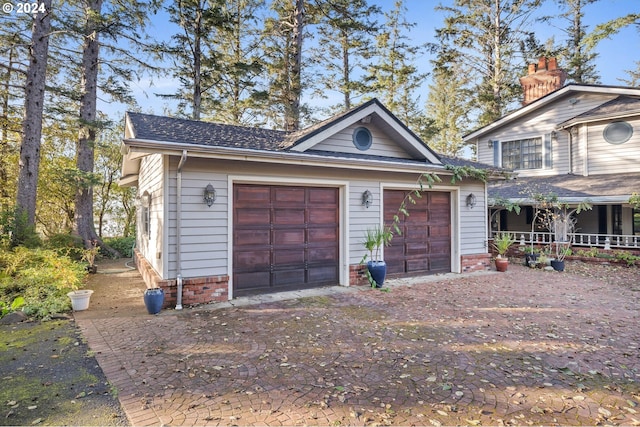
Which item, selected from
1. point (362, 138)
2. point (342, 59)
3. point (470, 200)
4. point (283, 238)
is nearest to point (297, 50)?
point (342, 59)

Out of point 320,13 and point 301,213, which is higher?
point 320,13

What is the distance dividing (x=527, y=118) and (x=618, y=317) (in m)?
12.0

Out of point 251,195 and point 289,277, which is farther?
point 289,277

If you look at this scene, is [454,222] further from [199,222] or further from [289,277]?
[199,222]

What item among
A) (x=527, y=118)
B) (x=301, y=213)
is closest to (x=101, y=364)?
(x=301, y=213)

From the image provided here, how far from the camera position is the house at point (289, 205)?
6.00 m

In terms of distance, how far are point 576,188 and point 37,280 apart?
1611cm

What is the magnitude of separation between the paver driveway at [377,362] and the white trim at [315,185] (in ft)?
4.14

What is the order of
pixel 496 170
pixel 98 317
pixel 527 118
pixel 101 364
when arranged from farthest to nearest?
pixel 527 118 < pixel 496 170 < pixel 98 317 < pixel 101 364

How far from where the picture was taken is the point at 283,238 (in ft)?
23.2

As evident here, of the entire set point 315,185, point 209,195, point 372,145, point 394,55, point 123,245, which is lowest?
point 123,245

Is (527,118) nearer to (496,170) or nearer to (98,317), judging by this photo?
(496,170)

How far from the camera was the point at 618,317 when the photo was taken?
557cm

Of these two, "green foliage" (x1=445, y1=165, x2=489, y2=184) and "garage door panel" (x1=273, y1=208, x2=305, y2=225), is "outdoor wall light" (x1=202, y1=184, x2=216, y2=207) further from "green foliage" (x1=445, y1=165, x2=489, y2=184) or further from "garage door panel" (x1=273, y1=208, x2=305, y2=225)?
"green foliage" (x1=445, y1=165, x2=489, y2=184)
